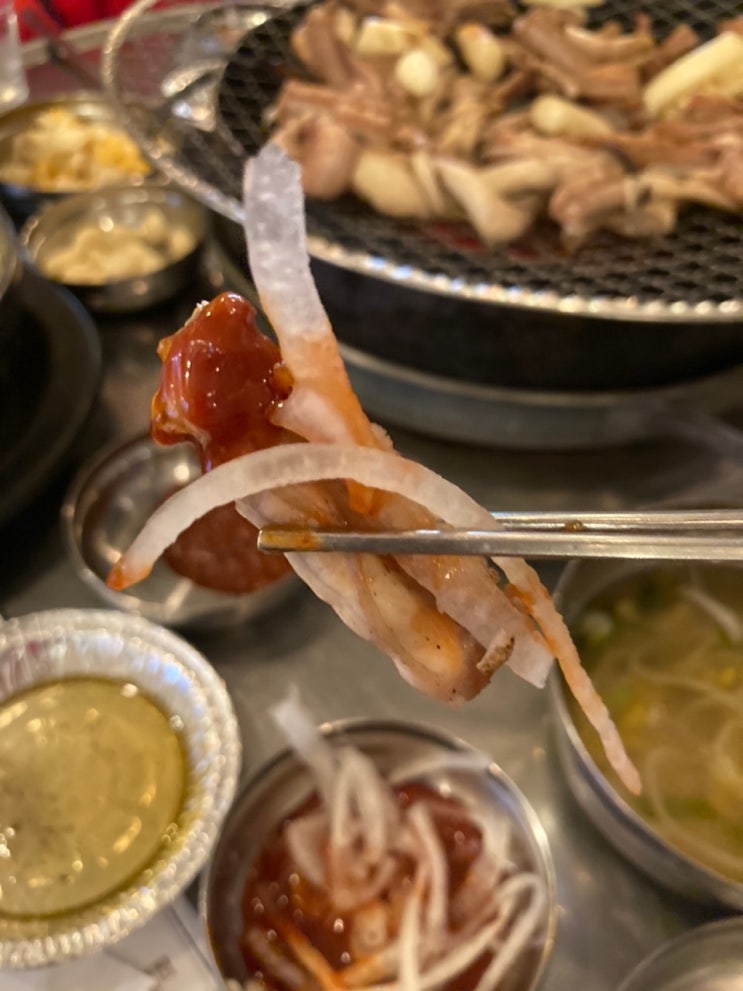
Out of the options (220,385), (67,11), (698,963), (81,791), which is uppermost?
(220,385)

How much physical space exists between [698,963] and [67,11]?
3.26 metres

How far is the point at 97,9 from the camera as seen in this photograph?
9.81 feet

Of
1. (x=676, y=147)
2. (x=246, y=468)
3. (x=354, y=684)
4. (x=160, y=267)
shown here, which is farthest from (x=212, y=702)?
(x=676, y=147)

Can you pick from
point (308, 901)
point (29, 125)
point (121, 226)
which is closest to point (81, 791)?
point (308, 901)

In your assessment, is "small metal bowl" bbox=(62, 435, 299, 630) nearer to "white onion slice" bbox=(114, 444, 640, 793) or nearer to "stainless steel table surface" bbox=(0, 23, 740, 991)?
"stainless steel table surface" bbox=(0, 23, 740, 991)

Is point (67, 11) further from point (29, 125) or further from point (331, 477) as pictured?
point (331, 477)

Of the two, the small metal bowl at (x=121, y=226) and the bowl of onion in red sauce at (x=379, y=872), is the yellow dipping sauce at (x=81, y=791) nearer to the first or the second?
the bowl of onion in red sauce at (x=379, y=872)

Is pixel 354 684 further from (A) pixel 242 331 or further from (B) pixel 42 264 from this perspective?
(B) pixel 42 264

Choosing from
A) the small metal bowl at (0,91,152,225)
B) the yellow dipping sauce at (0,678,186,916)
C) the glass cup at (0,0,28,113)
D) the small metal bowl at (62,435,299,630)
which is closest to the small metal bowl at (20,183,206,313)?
the small metal bowl at (0,91,152,225)

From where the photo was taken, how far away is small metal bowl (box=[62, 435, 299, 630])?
1.52m

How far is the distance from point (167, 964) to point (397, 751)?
0.45m

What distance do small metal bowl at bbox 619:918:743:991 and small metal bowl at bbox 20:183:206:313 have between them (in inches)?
64.0

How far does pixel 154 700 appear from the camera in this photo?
145 cm

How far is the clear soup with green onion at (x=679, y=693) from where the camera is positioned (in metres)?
1.30
